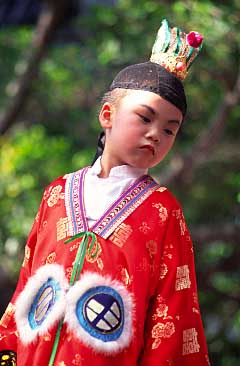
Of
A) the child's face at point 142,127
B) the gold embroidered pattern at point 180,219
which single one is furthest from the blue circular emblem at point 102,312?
the child's face at point 142,127

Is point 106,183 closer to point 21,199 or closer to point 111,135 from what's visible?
point 111,135

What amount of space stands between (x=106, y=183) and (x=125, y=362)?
0.59m

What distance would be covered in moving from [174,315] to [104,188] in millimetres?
477

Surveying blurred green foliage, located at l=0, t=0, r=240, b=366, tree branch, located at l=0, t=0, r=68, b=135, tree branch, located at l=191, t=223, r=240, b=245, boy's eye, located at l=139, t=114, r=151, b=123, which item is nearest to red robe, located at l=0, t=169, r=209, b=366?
boy's eye, located at l=139, t=114, r=151, b=123

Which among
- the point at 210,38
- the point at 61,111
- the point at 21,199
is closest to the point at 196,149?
the point at 210,38

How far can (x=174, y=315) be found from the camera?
108 inches

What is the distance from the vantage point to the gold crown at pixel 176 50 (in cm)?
292

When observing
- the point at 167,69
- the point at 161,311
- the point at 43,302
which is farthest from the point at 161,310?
the point at 167,69

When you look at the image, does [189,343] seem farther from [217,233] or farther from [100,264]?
[217,233]

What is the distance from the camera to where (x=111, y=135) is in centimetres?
293

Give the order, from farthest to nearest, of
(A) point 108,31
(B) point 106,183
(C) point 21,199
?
(C) point 21,199, (A) point 108,31, (B) point 106,183

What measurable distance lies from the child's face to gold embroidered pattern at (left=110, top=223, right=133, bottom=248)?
223 millimetres

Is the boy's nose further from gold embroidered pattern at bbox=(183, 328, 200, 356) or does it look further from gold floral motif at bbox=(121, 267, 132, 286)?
gold embroidered pattern at bbox=(183, 328, 200, 356)

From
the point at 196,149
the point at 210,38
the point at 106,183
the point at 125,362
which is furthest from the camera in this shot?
the point at 196,149
